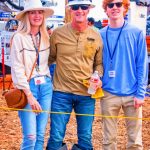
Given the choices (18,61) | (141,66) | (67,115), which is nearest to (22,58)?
(18,61)

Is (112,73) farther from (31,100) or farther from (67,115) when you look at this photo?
(31,100)

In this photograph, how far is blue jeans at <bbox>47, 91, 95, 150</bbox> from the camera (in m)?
4.73

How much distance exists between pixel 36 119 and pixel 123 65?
1.09 metres

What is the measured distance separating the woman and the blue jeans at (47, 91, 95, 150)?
19 centimetres

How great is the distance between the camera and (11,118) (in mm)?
8266

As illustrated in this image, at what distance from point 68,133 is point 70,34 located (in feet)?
9.63

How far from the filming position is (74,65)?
4645mm

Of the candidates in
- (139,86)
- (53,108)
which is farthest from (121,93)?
(53,108)

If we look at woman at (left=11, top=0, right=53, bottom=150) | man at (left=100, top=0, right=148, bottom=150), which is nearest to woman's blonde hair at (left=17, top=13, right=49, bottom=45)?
woman at (left=11, top=0, right=53, bottom=150)

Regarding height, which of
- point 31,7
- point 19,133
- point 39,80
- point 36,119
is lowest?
point 19,133

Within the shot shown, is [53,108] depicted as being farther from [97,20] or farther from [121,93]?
[97,20]

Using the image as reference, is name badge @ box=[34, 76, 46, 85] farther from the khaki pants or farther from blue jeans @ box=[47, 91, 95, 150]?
the khaki pants

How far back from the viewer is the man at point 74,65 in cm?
464

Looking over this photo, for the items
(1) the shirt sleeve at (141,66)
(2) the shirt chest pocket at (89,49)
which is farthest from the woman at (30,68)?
(1) the shirt sleeve at (141,66)
